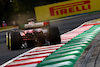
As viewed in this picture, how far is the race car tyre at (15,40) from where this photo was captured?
11.4 meters

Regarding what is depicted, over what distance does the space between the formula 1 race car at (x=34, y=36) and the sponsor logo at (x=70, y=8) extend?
82.7 feet

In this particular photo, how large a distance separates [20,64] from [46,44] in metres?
4.01

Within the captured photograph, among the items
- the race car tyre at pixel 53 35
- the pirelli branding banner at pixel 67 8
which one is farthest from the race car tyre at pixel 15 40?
Result: the pirelli branding banner at pixel 67 8

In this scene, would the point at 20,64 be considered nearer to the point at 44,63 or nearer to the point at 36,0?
the point at 44,63

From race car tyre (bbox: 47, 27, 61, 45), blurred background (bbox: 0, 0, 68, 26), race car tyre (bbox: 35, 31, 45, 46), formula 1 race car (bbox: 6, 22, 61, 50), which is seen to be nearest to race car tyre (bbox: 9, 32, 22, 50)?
formula 1 race car (bbox: 6, 22, 61, 50)

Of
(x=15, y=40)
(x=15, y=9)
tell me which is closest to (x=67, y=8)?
(x=15, y=9)

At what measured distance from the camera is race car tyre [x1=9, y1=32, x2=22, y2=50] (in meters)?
11.4

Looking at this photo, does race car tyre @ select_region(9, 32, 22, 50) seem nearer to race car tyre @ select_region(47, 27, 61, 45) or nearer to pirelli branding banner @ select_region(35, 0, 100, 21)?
race car tyre @ select_region(47, 27, 61, 45)

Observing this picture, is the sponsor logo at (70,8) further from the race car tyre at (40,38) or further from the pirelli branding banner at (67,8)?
the race car tyre at (40,38)

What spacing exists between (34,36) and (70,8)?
25.7 meters

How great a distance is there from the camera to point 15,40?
11.5 meters

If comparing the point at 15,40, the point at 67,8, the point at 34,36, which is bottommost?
the point at 15,40

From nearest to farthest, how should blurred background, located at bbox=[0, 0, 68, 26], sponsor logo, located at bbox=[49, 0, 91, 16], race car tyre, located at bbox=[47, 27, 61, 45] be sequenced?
race car tyre, located at bbox=[47, 27, 61, 45] < sponsor logo, located at bbox=[49, 0, 91, 16] < blurred background, located at bbox=[0, 0, 68, 26]

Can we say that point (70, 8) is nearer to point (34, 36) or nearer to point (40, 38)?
point (40, 38)
